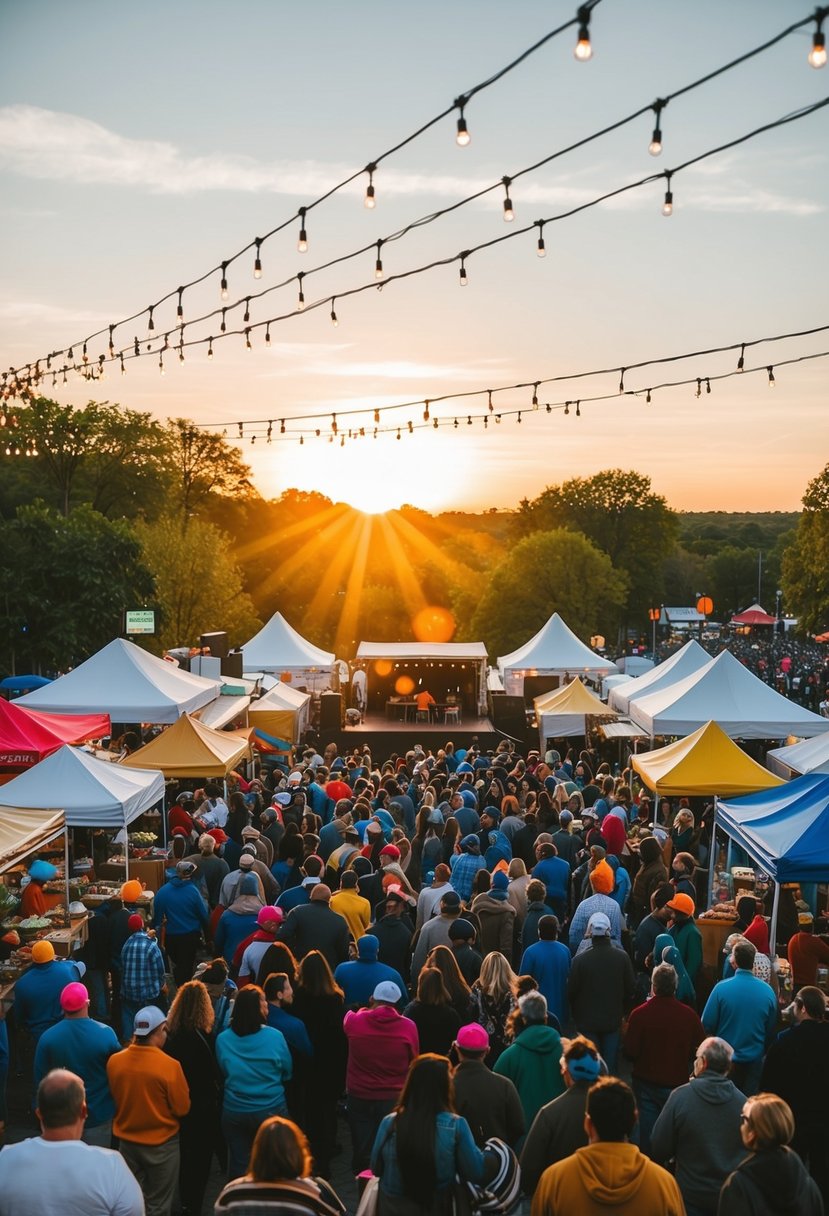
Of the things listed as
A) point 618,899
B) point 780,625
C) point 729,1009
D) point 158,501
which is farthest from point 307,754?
point 780,625

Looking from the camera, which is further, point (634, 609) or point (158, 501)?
point (634, 609)

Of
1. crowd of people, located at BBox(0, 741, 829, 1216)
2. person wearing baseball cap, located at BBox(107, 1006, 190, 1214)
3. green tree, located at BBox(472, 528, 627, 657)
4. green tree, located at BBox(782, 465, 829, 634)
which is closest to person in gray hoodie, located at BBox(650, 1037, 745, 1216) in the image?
crowd of people, located at BBox(0, 741, 829, 1216)

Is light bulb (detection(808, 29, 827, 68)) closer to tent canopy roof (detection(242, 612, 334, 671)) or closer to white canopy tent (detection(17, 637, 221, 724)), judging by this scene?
white canopy tent (detection(17, 637, 221, 724))

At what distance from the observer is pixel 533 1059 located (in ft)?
17.6

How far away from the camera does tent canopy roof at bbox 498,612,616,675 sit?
28.5m

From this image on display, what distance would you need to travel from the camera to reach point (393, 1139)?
401cm

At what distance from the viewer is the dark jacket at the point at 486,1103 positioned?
182 inches

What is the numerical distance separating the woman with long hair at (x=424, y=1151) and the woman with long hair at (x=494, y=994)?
2.19 meters

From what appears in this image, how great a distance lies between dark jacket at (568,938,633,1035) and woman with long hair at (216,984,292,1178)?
6.49ft

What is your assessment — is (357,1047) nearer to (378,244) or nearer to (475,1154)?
(475,1154)

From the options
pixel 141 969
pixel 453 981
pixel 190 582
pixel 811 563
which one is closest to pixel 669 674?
pixel 141 969

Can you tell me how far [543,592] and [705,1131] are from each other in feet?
163

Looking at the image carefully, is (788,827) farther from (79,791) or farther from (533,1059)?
(79,791)

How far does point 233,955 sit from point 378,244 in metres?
5.30
